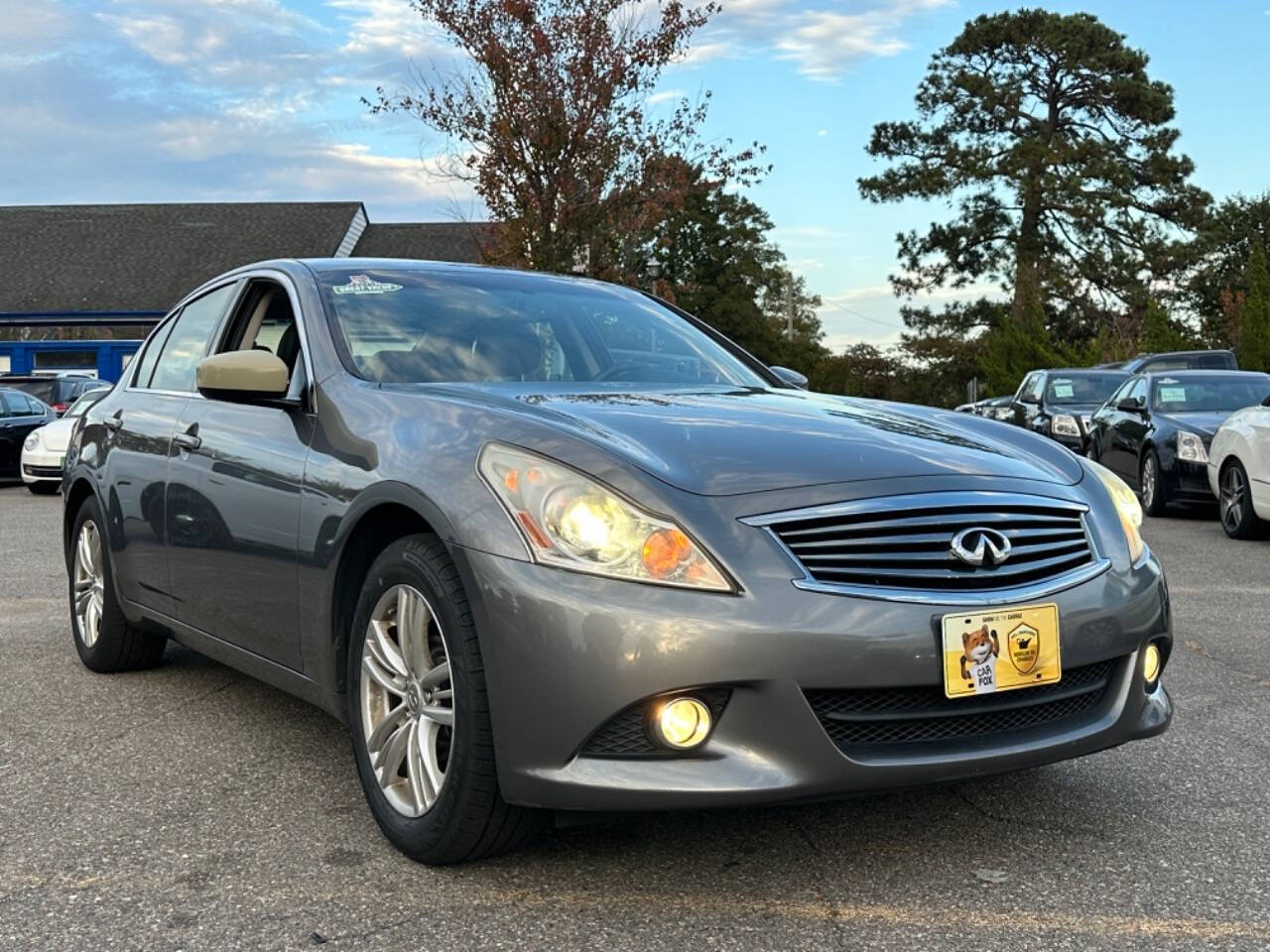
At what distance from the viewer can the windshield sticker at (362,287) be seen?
14.7 ft

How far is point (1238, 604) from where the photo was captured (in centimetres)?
757

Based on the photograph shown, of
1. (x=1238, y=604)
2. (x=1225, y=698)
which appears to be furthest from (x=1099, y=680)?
(x=1238, y=604)

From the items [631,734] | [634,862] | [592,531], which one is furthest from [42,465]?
[631,734]

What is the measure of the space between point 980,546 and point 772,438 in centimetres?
59

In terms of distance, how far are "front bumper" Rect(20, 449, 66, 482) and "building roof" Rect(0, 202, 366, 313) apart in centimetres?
2601

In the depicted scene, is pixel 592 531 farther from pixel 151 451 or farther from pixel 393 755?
pixel 151 451

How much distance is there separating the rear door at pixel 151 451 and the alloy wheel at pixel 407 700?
4.85ft

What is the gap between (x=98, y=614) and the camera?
5.67 meters

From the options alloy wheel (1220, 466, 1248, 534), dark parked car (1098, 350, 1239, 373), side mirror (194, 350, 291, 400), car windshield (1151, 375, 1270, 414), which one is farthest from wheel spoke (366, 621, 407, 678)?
dark parked car (1098, 350, 1239, 373)

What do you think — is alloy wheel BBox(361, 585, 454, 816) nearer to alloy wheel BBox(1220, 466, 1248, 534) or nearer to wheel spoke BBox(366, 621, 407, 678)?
wheel spoke BBox(366, 621, 407, 678)

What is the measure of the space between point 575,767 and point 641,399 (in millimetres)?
1224

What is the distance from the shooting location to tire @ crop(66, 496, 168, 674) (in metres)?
5.51

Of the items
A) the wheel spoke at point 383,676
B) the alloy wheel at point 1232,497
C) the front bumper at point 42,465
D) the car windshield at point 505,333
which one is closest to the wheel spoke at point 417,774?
the wheel spoke at point 383,676

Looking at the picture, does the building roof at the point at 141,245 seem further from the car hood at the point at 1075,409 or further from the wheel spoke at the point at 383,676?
the wheel spoke at the point at 383,676
